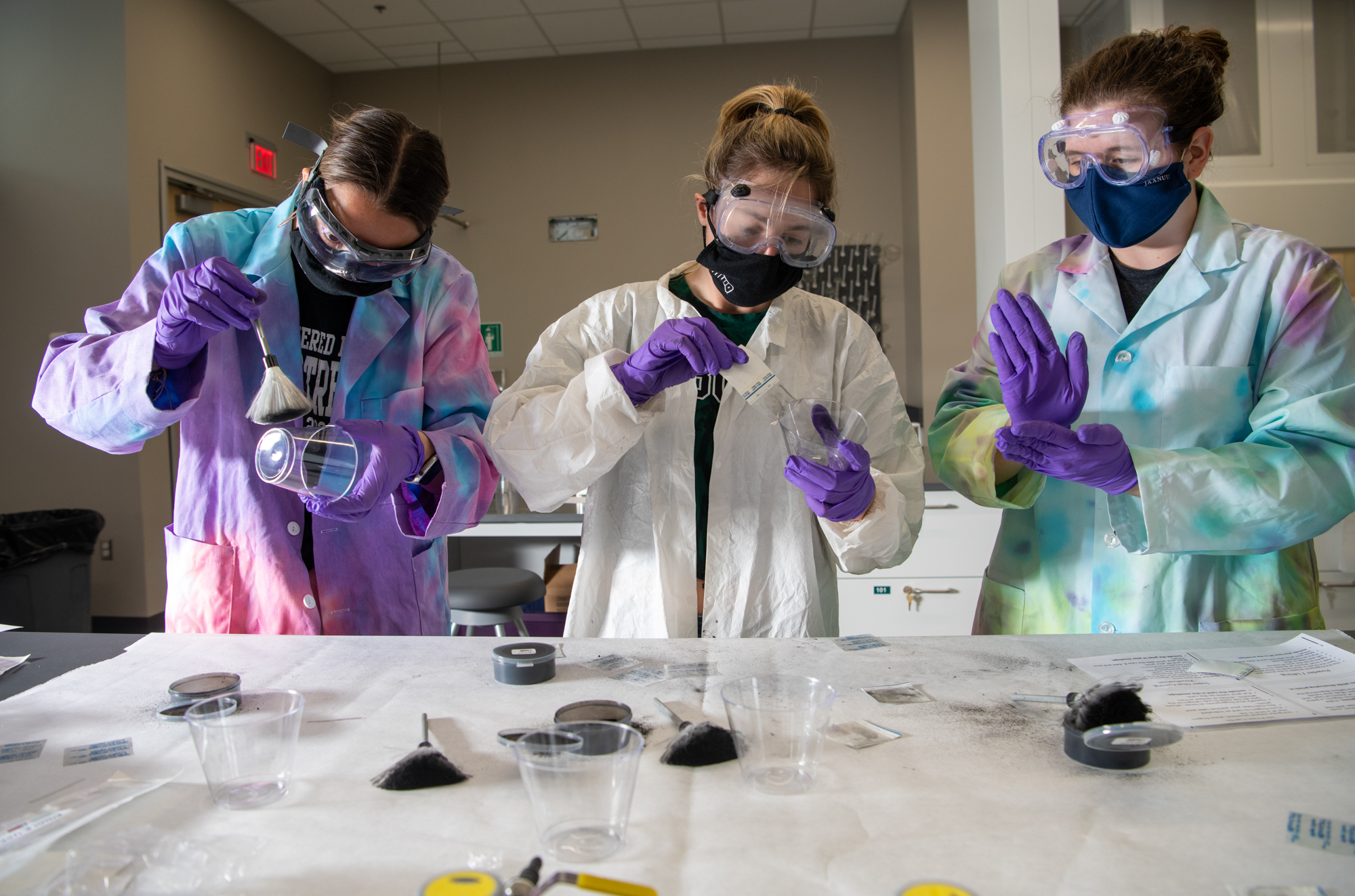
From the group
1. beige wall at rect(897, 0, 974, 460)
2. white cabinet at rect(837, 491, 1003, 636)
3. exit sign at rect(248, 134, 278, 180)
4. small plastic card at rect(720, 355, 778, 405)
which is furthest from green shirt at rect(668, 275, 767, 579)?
exit sign at rect(248, 134, 278, 180)

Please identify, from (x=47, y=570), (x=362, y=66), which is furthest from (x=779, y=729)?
(x=362, y=66)

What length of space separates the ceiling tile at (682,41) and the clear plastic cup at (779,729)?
205 inches

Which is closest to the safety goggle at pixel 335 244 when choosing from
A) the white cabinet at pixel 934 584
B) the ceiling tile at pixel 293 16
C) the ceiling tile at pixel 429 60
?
the white cabinet at pixel 934 584

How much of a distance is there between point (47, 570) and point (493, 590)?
2.26 metres

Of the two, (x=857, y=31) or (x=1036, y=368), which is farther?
(x=857, y=31)

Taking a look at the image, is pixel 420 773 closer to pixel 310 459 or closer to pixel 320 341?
pixel 310 459

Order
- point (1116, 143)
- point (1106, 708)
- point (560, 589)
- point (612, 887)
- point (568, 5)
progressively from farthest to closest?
point (568, 5), point (560, 589), point (1116, 143), point (1106, 708), point (612, 887)

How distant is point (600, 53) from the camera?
5535 mm

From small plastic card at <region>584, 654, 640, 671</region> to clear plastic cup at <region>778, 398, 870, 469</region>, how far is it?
0.47m

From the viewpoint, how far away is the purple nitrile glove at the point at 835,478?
4.75ft

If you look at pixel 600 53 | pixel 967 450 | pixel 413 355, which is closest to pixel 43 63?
pixel 600 53

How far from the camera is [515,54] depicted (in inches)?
216

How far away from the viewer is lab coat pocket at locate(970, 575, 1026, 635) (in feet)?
5.40

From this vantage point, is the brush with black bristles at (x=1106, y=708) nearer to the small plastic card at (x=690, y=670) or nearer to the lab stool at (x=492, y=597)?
the small plastic card at (x=690, y=670)
